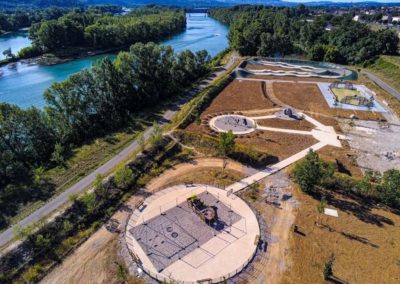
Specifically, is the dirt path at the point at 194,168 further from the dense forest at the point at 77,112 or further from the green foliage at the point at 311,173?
the dense forest at the point at 77,112

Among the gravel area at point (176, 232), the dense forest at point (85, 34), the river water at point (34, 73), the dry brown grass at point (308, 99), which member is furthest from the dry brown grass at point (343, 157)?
the dense forest at point (85, 34)

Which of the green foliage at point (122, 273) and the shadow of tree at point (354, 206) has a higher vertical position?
the green foliage at point (122, 273)

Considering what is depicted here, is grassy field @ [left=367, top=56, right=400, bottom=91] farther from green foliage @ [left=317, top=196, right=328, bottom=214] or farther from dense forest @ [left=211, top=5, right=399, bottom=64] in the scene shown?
green foliage @ [left=317, top=196, right=328, bottom=214]

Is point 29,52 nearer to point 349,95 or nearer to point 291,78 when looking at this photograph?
point 291,78

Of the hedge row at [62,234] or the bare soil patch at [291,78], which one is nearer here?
the hedge row at [62,234]

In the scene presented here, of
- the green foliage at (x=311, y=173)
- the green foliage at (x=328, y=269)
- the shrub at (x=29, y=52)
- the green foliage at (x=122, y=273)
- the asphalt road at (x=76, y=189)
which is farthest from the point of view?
the shrub at (x=29, y=52)
